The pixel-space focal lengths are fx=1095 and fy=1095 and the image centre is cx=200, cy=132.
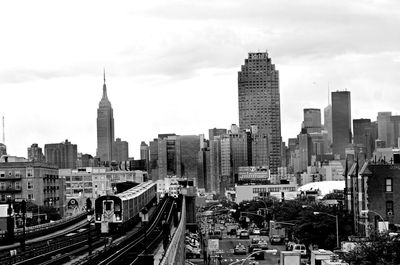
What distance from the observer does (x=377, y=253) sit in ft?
185

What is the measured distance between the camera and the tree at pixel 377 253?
5588cm

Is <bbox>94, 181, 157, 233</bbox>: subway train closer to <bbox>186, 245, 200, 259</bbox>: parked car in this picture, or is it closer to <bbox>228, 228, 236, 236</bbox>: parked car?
<bbox>186, 245, 200, 259</bbox>: parked car

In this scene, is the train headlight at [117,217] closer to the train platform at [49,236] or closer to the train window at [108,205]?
the train window at [108,205]

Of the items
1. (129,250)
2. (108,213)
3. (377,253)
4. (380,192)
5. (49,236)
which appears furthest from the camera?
(380,192)

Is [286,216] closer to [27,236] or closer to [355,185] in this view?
[355,185]

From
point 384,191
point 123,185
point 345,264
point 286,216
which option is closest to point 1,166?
point 123,185

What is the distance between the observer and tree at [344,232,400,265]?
5588 cm

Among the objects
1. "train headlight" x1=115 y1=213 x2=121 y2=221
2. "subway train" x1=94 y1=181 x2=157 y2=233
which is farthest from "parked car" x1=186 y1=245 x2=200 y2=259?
"train headlight" x1=115 y1=213 x2=121 y2=221

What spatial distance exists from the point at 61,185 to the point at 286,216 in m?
60.4

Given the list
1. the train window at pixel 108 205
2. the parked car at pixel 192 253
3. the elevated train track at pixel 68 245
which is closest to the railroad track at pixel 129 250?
the elevated train track at pixel 68 245

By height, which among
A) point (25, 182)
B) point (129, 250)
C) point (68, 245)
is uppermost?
point (25, 182)

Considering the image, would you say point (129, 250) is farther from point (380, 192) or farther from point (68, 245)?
point (380, 192)

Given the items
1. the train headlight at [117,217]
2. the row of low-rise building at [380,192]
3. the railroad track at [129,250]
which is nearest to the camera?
the railroad track at [129,250]

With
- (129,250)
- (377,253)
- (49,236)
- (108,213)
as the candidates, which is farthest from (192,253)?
(377,253)
